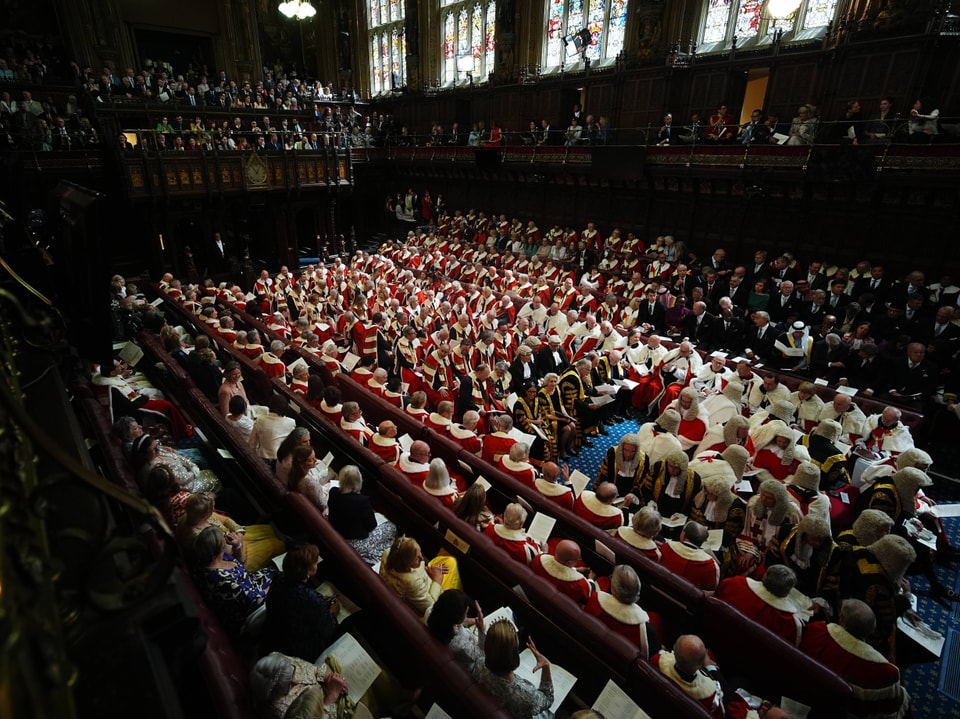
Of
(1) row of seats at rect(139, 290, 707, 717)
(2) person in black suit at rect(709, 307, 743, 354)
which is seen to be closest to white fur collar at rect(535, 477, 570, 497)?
(1) row of seats at rect(139, 290, 707, 717)

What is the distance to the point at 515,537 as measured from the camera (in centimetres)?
396

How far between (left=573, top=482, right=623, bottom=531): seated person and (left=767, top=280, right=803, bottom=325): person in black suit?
8.14 metres

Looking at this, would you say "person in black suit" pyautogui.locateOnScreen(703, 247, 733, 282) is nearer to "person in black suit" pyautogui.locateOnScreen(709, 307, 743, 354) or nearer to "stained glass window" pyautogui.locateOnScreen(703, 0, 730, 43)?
"person in black suit" pyautogui.locateOnScreen(709, 307, 743, 354)

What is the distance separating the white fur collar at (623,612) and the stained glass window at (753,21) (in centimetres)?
1495

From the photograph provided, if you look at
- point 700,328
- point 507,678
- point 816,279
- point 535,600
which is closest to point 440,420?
point 535,600

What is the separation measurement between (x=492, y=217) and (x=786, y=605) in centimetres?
1811

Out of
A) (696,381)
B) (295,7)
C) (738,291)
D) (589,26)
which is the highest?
(295,7)

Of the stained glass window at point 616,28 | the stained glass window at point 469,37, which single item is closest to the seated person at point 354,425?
the stained glass window at point 616,28

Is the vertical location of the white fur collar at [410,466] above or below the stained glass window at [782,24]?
below

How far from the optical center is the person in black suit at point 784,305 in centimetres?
1062

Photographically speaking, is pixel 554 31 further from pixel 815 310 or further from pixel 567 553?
pixel 567 553

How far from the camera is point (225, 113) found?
19109mm

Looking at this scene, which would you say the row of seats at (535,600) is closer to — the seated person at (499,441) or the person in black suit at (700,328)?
the seated person at (499,441)

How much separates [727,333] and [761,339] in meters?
0.65
